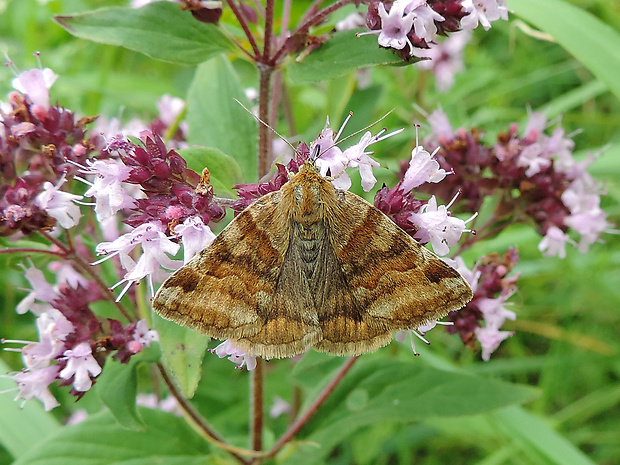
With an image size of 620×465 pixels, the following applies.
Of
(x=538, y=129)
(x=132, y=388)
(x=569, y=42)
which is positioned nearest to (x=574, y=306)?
(x=538, y=129)

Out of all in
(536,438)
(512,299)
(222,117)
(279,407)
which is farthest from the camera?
(512,299)

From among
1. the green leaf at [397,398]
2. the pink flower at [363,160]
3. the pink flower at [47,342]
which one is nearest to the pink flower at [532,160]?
the green leaf at [397,398]

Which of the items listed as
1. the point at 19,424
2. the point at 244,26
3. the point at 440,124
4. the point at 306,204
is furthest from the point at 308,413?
the point at 244,26

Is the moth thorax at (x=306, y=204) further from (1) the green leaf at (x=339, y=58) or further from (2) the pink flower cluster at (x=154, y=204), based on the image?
(1) the green leaf at (x=339, y=58)

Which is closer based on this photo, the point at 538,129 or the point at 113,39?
the point at 113,39

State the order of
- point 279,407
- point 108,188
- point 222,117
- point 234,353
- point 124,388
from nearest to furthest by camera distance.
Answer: point 234,353, point 108,188, point 124,388, point 222,117, point 279,407

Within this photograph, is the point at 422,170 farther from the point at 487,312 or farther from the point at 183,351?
the point at 183,351

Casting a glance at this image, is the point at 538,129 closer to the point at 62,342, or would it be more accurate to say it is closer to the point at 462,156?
the point at 462,156

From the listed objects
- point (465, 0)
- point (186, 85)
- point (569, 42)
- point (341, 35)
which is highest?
point (465, 0)
